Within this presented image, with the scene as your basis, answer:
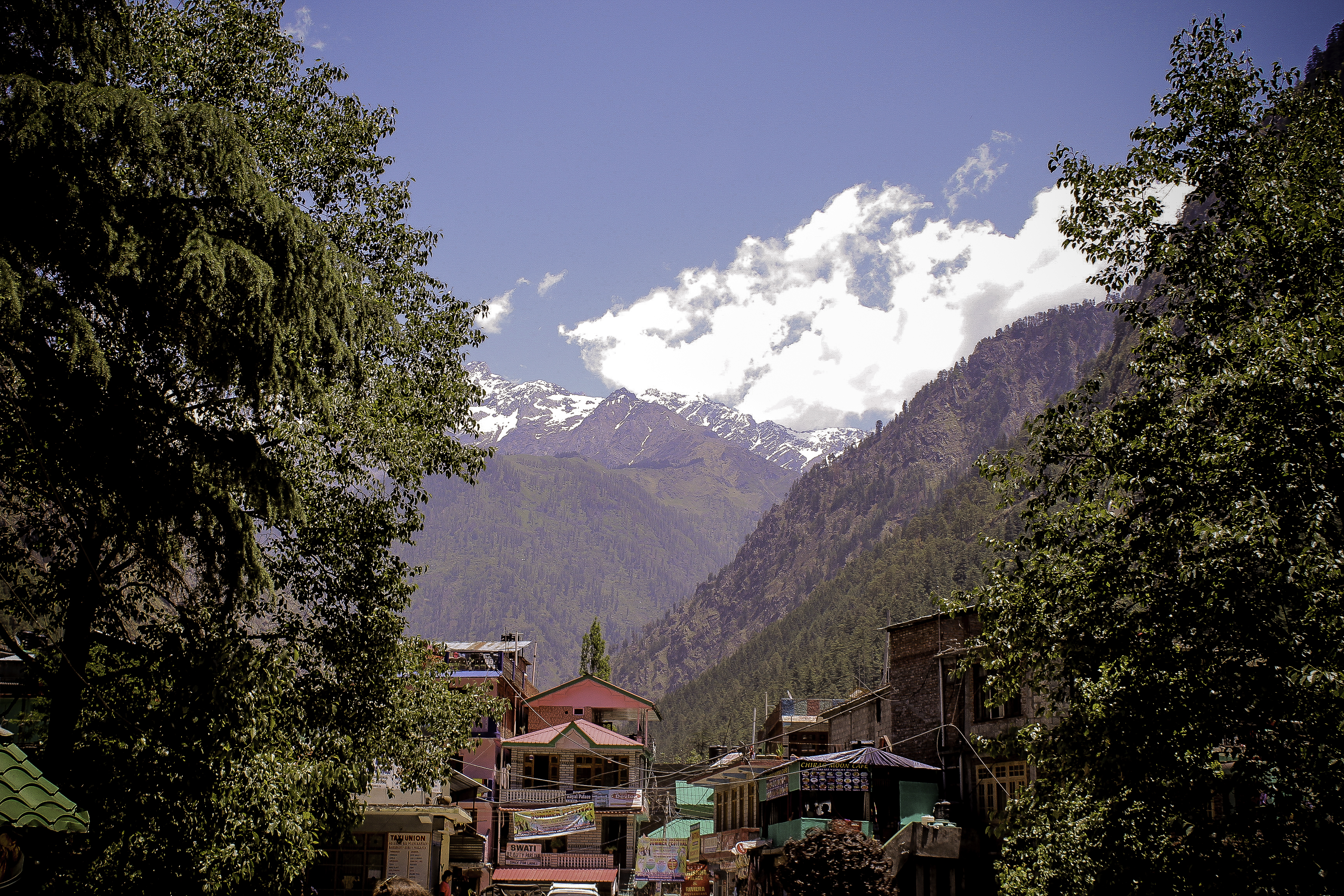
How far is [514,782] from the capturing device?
1988 inches

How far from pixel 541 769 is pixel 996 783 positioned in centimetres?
2741

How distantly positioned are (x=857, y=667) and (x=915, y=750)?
3939 inches

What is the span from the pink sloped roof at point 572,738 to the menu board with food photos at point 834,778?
Answer: 58.8 feet

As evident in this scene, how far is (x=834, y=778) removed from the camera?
35.0 metres

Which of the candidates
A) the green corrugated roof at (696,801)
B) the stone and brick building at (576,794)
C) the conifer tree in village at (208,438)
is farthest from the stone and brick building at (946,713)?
A: the conifer tree in village at (208,438)

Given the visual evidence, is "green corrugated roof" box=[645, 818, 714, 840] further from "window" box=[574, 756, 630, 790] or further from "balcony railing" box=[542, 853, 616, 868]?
"balcony railing" box=[542, 853, 616, 868]

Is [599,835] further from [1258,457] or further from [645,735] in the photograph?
[1258,457]

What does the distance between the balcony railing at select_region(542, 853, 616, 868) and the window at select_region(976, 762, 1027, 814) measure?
21040mm

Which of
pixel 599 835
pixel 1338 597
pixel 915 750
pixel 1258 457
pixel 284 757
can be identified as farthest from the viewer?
pixel 599 835

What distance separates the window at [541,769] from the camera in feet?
166

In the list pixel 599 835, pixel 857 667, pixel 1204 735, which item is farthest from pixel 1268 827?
pixel 857 667

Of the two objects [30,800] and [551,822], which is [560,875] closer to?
[551,822]

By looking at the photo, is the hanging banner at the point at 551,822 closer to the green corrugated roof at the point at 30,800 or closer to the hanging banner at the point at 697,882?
the hanging banner at the point at 697,882

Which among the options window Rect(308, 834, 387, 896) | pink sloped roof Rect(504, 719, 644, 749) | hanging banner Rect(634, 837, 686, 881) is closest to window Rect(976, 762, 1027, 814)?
hanging banner Rect(634, 837, 686, 881)
